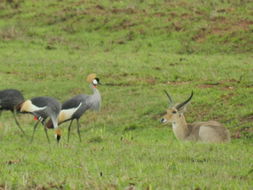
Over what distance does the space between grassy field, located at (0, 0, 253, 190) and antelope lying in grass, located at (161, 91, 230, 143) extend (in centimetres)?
36

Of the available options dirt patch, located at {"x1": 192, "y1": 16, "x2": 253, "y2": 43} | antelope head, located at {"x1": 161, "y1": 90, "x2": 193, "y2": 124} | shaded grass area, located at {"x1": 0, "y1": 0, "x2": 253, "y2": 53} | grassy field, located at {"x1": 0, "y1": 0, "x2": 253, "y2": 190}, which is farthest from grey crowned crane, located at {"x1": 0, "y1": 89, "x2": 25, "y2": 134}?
dirt patch, located at {"x1": 192, "y1": 16, "x2": 253, "y2": 43}

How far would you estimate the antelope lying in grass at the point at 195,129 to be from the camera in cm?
1059

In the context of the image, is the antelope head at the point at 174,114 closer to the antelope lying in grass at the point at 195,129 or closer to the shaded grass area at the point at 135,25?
the antelope lying in grass at the point at 195,129

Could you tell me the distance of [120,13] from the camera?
1075 inches

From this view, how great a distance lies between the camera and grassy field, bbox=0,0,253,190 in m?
6.92

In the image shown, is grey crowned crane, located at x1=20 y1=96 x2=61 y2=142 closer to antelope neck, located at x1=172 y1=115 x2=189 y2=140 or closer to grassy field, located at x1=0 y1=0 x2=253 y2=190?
grassy field, located at x1=0 y1=0 x2=253 y2=190

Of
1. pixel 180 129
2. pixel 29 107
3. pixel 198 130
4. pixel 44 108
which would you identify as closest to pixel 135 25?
pixel 180 129

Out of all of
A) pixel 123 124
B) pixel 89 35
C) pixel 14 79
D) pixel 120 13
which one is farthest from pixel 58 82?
pixel 120 13

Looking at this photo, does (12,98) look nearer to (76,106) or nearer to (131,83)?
(76,106)

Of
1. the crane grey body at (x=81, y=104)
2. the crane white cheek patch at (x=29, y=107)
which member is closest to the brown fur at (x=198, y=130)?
the crane grey body at (x=81, y=104)

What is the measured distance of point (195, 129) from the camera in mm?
11000

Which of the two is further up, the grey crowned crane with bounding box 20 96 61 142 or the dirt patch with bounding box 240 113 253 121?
the grey crowned crane with bounding box 20 96 61 142

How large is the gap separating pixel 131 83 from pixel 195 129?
7.16 m

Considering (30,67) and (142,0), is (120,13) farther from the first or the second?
(30,67)
